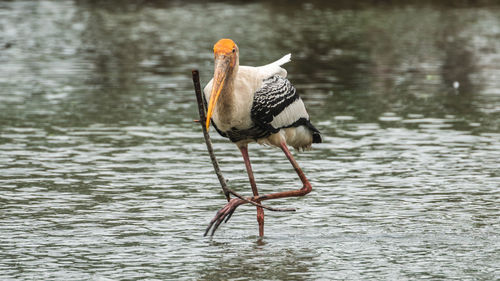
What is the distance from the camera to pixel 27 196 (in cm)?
1074

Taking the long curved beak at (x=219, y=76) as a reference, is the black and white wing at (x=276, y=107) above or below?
below

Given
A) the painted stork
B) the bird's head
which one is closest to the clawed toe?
the painted stork

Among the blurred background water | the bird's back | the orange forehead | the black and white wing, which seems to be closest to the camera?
the blurred background water

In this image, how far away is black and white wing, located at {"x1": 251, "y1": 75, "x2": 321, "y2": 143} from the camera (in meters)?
8.90

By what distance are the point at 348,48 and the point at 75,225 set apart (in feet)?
65.8

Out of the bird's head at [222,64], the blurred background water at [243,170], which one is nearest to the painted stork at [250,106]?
the bird's head at [222,64]

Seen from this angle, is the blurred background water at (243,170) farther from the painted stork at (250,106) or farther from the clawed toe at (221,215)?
the painted stork at (250,106)

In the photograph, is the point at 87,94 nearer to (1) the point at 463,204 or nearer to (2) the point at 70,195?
(2) the point at 70,195

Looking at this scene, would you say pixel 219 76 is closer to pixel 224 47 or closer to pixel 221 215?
pixel 224 47

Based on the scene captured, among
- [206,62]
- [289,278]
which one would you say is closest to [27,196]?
[289,278]

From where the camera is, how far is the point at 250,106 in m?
8.82

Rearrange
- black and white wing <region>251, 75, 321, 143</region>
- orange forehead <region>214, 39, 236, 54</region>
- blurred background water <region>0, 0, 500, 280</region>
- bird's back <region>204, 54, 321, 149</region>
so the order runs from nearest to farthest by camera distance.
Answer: blurred background water <region>0, 0, 500, 280</region>
orange forehead <region>214, 39, 236, 54</region>
bird's back <region>204, 54, 321, 149</region>
black and white wing <region>251, 75, 321, 143</region>

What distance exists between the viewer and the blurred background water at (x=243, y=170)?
8.30m

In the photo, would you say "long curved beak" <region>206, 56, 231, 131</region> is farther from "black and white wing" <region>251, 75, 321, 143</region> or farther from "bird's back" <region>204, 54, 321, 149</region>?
"black and white wing" <region>251, 75, 321, 143</region>
